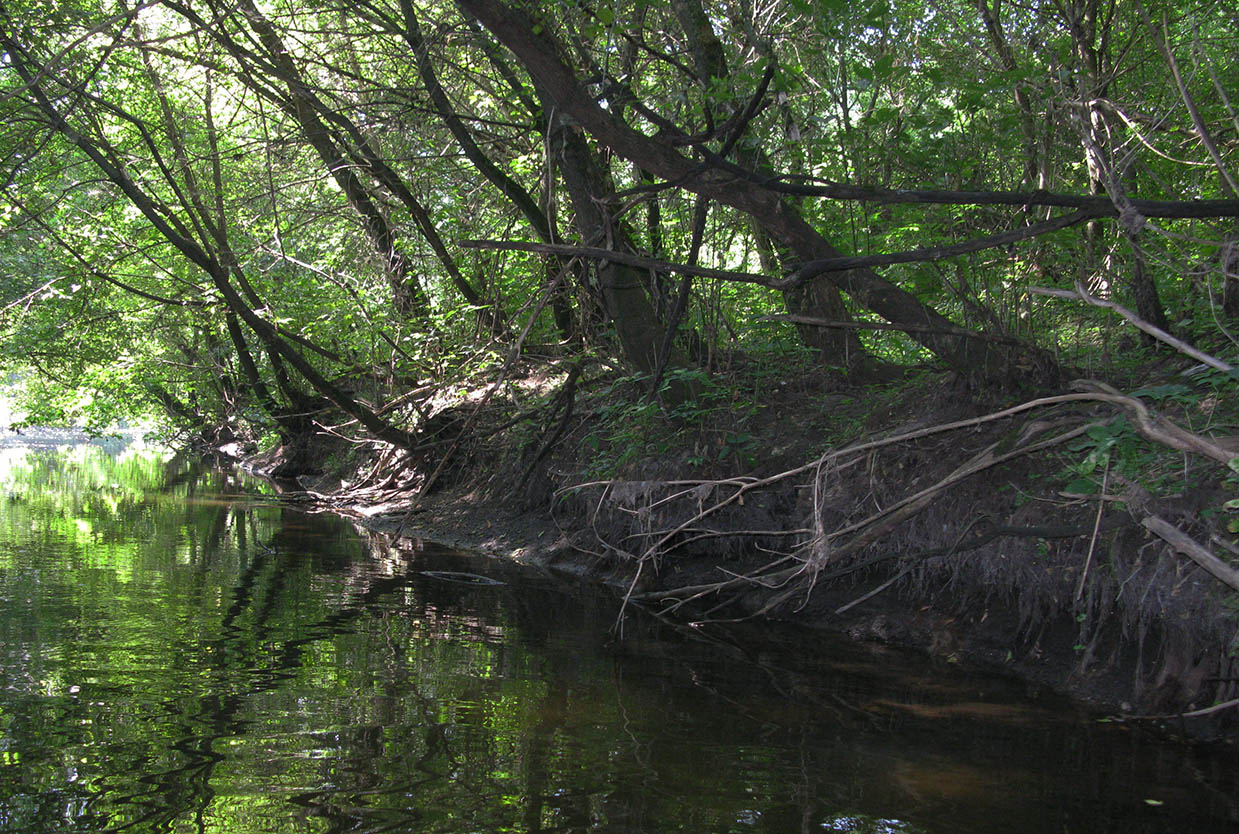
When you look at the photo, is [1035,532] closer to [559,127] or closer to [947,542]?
[947,542]

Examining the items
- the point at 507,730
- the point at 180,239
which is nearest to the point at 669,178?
the point at 507,730

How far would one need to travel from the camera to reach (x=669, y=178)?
5984 millimetres

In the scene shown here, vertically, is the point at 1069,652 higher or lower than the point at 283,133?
lower

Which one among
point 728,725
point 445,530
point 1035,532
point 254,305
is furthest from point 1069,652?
point 254,305

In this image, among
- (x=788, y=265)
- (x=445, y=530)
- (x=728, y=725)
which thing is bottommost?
(x=728, y=725)

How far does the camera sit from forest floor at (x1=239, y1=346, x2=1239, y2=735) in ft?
16.1

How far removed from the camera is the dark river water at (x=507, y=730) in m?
3.57

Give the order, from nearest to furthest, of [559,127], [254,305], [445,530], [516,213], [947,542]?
1. [947,542]
2. [559,127]
3. [516,213]
4. [445,530]
5. [254,305]

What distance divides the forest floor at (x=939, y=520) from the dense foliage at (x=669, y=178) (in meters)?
0.65

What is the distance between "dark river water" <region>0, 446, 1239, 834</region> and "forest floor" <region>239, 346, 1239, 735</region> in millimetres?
482

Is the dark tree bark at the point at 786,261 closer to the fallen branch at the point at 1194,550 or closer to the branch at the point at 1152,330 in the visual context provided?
the branch at the point at 1152,330

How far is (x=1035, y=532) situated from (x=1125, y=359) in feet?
7.35

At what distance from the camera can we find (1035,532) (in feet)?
17.8

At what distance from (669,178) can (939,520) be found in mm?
2841
